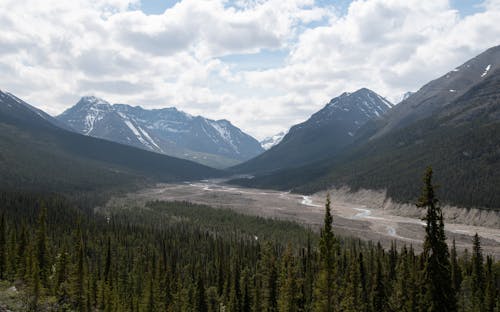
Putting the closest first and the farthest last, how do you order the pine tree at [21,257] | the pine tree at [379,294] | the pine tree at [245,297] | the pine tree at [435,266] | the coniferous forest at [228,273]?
the pine tree at [435,266], the coniferous forest at [228,273], the pine tree at [379,294], the pine tree at [245,297], the pine tree at [21,257]

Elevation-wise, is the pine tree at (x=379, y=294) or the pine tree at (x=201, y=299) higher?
the pine tree at (x=379, y=294)

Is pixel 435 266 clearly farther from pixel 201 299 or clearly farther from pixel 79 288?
pixel 79 288

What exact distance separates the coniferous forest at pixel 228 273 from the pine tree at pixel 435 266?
0.06 metres

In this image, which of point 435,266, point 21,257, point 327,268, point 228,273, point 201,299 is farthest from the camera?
point 228,273

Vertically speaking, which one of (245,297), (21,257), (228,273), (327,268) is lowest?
(228,273)

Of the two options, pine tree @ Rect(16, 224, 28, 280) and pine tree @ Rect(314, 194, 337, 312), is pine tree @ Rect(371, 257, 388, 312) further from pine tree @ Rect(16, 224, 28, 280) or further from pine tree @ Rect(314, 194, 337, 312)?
pine tree @ Rect(16, 224, 28, 280)

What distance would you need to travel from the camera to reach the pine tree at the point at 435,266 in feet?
95.3

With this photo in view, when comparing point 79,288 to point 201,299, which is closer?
point 79,288

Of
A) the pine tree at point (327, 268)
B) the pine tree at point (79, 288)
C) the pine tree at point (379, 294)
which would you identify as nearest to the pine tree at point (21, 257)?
the pine tree at point (79, 288)

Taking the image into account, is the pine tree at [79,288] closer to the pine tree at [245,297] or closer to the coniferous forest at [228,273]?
the coniferous forest at [228,273]

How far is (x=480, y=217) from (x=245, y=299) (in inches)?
4937

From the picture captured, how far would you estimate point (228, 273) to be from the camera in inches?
3627

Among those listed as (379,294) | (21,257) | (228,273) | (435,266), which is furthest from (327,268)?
(21,257)

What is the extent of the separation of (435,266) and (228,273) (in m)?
66.9
